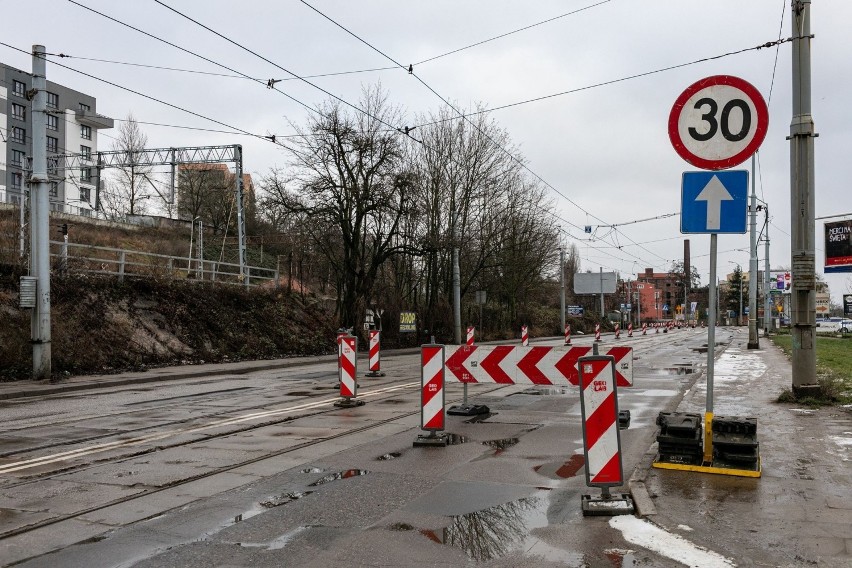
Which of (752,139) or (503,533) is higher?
(752,139)

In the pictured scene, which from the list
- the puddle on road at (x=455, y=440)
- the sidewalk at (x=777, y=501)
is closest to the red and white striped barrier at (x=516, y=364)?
the puddle on road at (x=455, y=440)

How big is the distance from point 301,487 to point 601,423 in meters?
2.83

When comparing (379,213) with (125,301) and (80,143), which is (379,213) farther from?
(80,143)

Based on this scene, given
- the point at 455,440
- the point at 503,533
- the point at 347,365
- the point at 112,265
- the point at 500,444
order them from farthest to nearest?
the point at 112,265 < the point at 347,365 < the point at 455,440 < the point at 500,444 < the point at 503,533

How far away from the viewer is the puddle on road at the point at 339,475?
22.4 ft

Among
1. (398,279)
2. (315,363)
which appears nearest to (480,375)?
(315,363)

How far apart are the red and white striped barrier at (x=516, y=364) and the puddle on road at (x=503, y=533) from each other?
11.3ft

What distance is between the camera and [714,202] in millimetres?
6844

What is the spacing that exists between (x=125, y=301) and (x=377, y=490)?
21195 millimetres

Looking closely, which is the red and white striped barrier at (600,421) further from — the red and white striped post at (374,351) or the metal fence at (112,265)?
the metal fence at (112,265)

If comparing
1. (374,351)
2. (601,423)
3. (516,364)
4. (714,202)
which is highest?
(714,202)

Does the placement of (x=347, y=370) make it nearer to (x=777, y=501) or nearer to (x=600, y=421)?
(x=600, y=421)

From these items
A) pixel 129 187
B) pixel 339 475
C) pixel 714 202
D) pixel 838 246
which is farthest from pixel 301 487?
pixel 129 187

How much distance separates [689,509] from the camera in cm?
563
